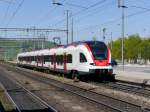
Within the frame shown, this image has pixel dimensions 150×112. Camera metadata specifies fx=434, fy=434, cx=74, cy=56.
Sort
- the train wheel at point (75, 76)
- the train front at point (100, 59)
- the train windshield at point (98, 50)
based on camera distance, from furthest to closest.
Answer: the train wheel at point (75, 76) < the train windshield at point (98, 50) < the train front at point (100, 59)

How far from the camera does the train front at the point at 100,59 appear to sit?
30656 mm

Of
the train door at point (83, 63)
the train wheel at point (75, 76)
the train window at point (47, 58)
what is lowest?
the train wheel at point (75, 76)

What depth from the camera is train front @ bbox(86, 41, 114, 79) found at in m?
30.7

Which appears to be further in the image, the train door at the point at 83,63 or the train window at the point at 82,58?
the train window at the point at 82,58

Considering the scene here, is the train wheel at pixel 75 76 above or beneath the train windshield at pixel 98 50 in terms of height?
beneath

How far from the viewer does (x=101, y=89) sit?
86.1 ft

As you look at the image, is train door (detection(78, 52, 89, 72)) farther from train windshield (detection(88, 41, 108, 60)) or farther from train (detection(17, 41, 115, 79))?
train windshield (detection(88, 41, 108, 60))

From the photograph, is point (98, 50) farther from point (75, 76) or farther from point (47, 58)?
point (47, 58)

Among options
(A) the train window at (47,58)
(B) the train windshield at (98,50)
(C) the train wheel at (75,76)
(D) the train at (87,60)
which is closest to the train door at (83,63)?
(D) the train at (87,60)


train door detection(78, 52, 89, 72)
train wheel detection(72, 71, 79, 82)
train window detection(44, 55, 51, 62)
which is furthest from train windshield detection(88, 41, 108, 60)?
train window detection(44, 55, 51, 62)

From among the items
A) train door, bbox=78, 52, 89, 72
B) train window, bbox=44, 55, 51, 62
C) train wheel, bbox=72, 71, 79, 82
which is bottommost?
train wheel, bbox=72, 71, 79, 82

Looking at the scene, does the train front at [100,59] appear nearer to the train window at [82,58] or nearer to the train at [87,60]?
the train at [87,60]

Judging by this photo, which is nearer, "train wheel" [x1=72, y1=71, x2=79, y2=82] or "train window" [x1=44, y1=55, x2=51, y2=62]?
"train wheel" [x1=72, y1=71, x2=79, y2=82]

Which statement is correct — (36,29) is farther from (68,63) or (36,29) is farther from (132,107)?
(132,107)
